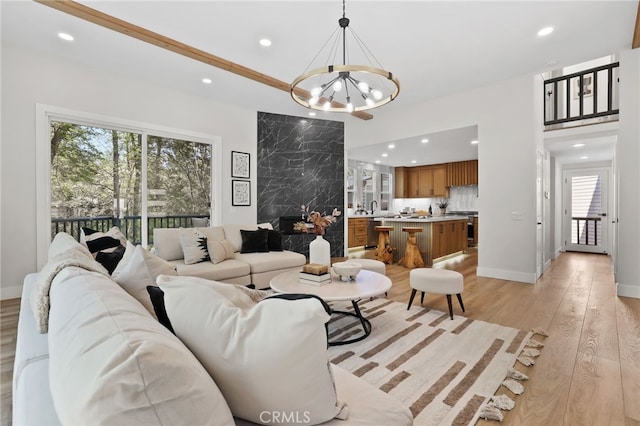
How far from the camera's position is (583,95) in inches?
225

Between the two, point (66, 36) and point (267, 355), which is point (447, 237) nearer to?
point (267, 355)

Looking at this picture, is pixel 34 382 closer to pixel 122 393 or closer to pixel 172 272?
pixel 122 393

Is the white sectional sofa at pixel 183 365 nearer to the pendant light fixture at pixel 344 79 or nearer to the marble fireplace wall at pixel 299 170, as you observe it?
the pendant light fixture at pixel 344 79

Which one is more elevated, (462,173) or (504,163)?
(462,173)

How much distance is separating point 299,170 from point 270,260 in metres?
2.84

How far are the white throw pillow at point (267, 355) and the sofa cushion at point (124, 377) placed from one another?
0.36 feet

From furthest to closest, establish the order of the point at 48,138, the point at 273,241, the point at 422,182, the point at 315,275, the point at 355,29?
the point at 422,182
the point at 273,241
the point at 48,138
the point at 355,29
the point at 315,275

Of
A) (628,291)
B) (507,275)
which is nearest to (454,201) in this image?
(507,275)

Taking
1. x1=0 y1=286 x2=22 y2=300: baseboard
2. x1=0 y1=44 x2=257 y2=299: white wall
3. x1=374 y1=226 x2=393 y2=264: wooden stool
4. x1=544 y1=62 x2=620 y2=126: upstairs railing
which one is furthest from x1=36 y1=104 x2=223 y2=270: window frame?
x1=544 y1=62 x2=620 y2=126: upstairs railing

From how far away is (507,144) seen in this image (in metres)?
4.53

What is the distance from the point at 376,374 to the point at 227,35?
11.8 feet

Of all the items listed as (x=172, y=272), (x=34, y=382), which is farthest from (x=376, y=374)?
(x=34, y=382)

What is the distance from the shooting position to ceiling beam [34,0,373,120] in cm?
274

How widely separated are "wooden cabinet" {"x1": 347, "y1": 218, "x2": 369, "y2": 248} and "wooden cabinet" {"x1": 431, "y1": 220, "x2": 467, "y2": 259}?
2.20m
